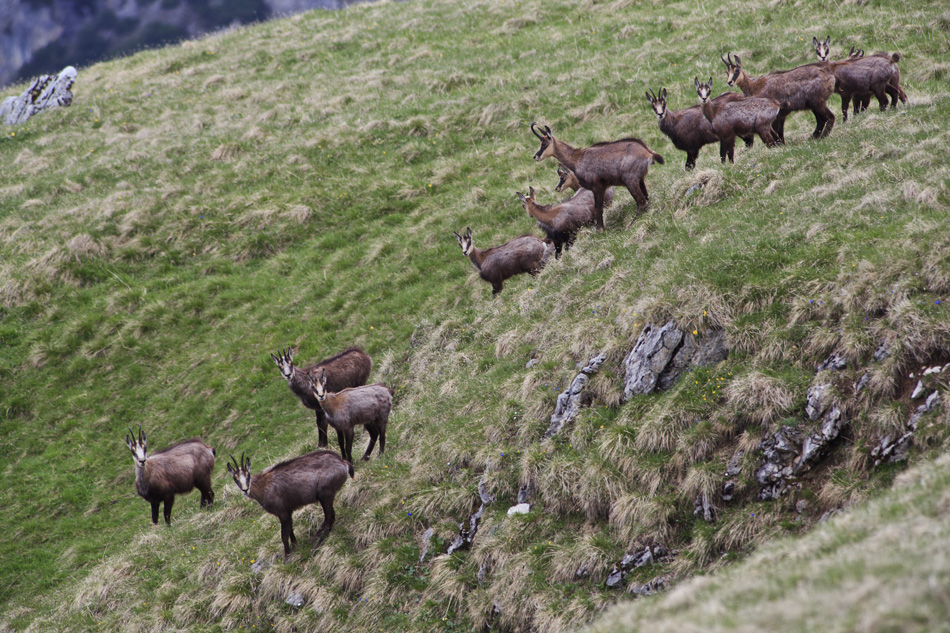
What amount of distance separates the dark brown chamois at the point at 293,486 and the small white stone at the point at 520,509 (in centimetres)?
332

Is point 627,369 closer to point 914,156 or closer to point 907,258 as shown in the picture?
point 907,258

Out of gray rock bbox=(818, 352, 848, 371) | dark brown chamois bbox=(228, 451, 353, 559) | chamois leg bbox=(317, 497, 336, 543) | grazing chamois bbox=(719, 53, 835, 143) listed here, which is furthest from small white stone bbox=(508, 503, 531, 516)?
grazing chamois bbox=(719, 53, 835, 143)

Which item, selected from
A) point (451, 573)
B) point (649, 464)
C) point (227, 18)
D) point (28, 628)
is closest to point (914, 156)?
point (649, 464)

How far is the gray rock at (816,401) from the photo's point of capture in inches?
334

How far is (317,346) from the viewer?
60.9ft

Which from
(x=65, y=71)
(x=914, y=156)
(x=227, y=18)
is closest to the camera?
(x=914, y=156)

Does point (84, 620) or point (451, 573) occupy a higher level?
point (451, 573)

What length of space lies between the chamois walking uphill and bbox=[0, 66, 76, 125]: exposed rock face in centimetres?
2958

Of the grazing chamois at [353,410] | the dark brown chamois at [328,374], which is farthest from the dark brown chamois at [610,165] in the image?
the grazing chamois at [353,410]

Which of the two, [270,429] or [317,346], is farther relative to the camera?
[317,346]

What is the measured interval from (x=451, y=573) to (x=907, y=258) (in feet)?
24.8

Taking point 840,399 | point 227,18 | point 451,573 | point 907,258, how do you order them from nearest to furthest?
point 840,399 → point 907,258 → point 451,573 → point 227,18

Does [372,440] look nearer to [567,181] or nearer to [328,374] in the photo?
[328,374]

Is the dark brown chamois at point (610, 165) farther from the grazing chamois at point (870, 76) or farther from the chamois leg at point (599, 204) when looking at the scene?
the grazing chamois at point (870, 76)
